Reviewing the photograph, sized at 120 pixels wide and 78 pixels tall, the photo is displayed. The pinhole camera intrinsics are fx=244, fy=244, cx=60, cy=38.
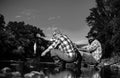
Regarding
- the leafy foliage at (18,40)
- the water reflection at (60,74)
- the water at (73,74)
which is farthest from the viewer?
the leafy foliage at (18,40)

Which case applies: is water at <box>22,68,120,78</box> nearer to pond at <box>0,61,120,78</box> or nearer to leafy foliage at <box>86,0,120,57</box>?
pond at <box>0,61,120,78</box>

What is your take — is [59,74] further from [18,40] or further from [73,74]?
[18,40]

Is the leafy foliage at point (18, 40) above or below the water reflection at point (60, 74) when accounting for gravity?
above

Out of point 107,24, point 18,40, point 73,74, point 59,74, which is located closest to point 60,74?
point 59,74

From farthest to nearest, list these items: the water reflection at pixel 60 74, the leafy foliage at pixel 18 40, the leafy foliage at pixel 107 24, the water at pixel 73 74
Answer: the leafy foliage at pixel 107 24 < the leafy foliage at pixel 18 40 < the water at pixel 73 74 < the water reflection at pixel 60 74

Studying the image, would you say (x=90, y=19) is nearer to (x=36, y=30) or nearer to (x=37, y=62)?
(x=36, y=30)

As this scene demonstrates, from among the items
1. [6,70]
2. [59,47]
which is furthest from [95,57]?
[6,70]

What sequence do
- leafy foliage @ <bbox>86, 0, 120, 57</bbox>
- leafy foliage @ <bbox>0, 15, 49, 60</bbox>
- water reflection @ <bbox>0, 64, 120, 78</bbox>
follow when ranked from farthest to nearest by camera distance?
leafy foliage @ <bbox>86, 0, 120, 57</bbox> → leafy foliage @ <bbox>0, 15, 49, 60</bbox> → water reflection @ <bbox>0, 64, 120, 78</bbox>

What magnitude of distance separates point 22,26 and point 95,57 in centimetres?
1762

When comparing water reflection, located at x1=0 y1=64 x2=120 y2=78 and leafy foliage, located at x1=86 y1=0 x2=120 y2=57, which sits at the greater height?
leafy foliage, located at x1=86 y1=0 x2=120 y2=57

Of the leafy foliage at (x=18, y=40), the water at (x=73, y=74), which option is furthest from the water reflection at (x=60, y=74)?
the leafy foliage at (x=18, y=40)

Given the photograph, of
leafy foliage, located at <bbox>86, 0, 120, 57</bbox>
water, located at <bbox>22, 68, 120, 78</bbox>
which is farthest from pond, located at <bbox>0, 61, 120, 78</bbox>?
leafy foliage, located at <bbox>86, 0, 120, 57</bbox>

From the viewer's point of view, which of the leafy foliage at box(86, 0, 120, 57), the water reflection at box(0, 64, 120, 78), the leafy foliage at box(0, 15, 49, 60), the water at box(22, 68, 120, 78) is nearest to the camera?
the water reflection at box(0, 64, 120, 78)

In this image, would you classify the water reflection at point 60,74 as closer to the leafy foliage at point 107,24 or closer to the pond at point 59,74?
the pond at point 59,74
